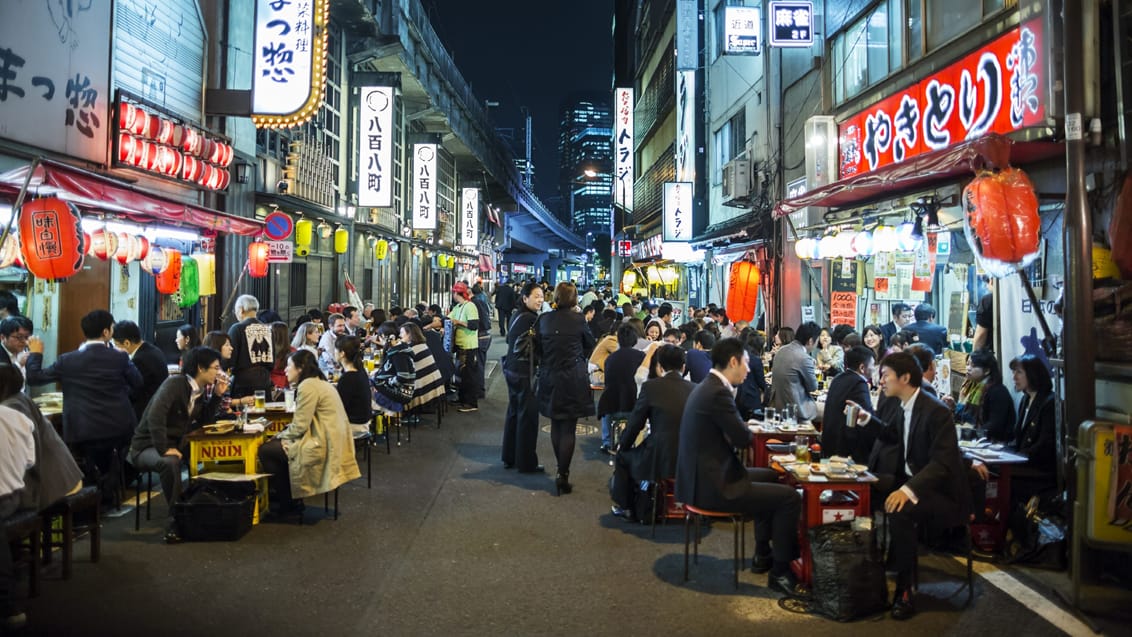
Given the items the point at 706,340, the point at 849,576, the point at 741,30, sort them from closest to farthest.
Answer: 1. the point at 849,576
2. the point at 706,340
3. the point at 741,30

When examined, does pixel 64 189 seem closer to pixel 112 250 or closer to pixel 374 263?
pixel 112 250

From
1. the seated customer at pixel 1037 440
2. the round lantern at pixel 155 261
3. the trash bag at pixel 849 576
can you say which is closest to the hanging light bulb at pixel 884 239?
the seated customer at pixel 1037 440

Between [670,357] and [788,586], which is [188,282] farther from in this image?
[788,586]

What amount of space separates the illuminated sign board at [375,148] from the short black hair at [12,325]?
14498 millimetres

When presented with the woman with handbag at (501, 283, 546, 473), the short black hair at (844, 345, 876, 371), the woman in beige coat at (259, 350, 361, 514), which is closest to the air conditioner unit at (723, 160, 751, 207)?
the woman with handbag at (501, 283, 546, 473)

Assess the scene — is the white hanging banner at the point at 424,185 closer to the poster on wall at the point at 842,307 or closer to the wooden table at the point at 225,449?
the poster on wall at the point at 842,307

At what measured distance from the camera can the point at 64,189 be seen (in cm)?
735

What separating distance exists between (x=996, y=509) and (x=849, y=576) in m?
2.43

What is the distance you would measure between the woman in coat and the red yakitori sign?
5069 mm

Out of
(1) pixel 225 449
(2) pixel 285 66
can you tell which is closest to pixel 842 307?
(1) pixel 225 449

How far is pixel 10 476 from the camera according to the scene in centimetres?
545

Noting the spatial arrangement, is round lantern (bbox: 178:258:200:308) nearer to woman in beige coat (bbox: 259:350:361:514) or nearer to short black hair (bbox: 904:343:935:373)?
woman in beige coat (bbox: 259:350:361:514)

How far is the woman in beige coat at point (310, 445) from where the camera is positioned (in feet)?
25.5

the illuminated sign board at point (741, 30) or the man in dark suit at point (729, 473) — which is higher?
the illuminated sign board at point (741, 30)
